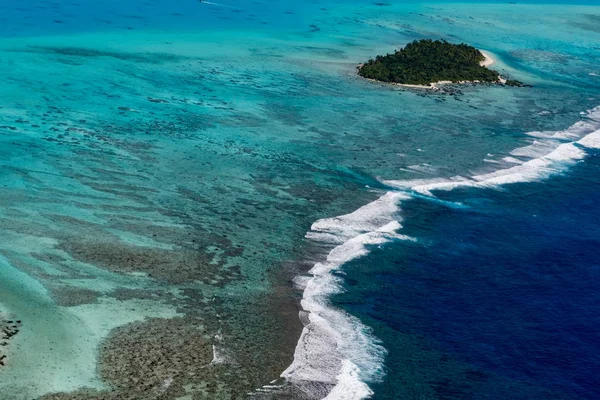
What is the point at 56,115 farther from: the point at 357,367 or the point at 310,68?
the point at 357,367

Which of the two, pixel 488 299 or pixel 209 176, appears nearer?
pixel 488 299

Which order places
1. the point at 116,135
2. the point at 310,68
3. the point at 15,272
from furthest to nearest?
the point at 310,68
the point at 116,135
the point at 15,272

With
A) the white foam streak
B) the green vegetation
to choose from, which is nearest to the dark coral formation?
the white foam streak

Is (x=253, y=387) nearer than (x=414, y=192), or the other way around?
(x=253, y=387)

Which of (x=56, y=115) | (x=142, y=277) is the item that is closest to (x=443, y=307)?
(x=142, y=277)

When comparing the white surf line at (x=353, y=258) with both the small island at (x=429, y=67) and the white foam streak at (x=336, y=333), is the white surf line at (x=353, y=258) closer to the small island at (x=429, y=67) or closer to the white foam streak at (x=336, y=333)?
the white foam streak at (x=336, y=333)

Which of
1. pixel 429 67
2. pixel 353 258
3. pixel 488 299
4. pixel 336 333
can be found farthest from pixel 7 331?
pixel 429 67

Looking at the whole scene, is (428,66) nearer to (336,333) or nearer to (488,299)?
(488,299)
